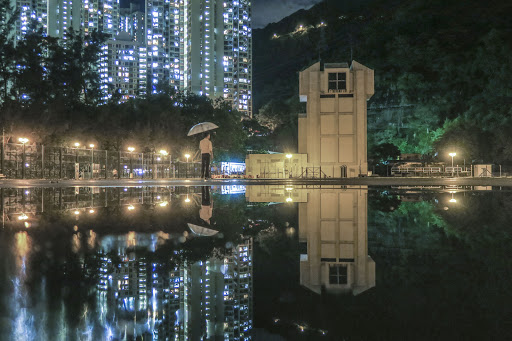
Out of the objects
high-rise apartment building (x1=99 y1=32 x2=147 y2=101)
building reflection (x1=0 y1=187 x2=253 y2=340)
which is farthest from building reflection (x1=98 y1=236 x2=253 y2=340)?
high-rise apartment building (x1=99 y1=32 x2=147 y2=101)

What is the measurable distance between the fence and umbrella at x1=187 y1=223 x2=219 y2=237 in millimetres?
21909

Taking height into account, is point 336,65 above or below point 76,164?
above

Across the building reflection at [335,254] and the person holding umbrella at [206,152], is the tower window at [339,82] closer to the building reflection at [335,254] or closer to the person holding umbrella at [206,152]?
the person holding umbrella at [206,152]

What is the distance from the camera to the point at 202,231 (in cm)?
426

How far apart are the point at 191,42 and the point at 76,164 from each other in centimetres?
12861

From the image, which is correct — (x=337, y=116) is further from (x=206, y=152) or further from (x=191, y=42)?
(x=191, y=42)

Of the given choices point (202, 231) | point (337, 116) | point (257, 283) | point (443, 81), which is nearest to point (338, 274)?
point (257, 283)

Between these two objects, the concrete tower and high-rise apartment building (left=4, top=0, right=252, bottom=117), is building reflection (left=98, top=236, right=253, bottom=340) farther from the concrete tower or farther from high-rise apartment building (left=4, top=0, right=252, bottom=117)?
high-rise apartment building (left=4, top=0, right=252, bottom=117)

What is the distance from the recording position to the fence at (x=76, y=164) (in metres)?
24.3

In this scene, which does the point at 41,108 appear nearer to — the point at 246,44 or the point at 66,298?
the point at 66,298

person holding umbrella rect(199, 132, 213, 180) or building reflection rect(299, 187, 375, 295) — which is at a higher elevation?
person holding umbrella rect(199, 132, 213, 180)

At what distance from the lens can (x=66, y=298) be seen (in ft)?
6.45

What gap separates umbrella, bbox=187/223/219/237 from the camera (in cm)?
405

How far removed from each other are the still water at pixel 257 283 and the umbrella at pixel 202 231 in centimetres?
2
